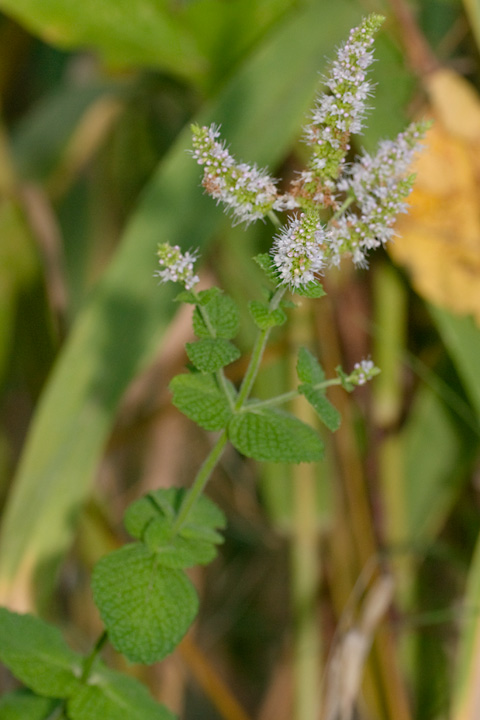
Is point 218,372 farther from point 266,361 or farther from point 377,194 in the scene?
point 266,361

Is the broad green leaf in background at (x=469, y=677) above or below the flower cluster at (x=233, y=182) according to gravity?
below

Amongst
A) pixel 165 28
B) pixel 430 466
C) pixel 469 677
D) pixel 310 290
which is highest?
pixel 165 28

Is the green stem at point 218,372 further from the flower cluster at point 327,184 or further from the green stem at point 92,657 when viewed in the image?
the green stem at point 92,657

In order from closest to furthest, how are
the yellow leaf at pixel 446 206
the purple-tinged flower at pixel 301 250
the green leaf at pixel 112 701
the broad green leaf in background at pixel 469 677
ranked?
the purple-tinged flower at pixel 301 250, the green leaf at pixel 112 701, the broad green leaf in background at pixel 469 677, the yellow leaf at pixel 446 206

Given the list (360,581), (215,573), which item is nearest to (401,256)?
(360,581)

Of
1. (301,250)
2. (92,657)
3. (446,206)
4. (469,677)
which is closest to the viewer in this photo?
(301,250)

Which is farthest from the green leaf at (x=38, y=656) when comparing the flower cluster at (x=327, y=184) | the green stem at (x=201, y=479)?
the flower cluster at (x=327, y=184)

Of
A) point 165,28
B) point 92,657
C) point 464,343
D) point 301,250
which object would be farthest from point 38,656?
point 165,28
